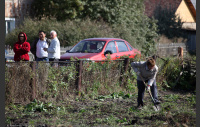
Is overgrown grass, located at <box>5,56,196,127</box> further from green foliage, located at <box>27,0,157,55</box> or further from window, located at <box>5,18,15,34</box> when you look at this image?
window, located at <box>5,18,15,34</box>

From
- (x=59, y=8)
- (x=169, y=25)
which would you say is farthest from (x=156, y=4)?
(x=59, y=8)

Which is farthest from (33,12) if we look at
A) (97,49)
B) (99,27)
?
(97,49)

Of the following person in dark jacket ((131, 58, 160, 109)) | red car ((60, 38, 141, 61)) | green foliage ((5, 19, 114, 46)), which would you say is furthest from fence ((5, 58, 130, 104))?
green foliage ((5, 19, 114, 46))

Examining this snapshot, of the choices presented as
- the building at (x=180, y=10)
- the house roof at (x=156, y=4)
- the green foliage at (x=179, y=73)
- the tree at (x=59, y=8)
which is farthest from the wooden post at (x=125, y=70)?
the house roof at (x=156, y=4)

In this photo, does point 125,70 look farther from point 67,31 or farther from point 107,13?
point 107,13

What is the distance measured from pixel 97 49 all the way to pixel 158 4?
2546 cm

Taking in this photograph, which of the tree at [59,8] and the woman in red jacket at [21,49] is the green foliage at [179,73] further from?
the tree at [59,8]

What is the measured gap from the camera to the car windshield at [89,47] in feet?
39.0

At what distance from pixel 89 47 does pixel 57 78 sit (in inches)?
150

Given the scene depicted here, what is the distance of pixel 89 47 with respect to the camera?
12.1 meters

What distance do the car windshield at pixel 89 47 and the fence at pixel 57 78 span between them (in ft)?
6.63

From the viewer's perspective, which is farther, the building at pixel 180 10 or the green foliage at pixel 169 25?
the building at pixel 180 10

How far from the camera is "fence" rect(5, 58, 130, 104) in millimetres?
7809

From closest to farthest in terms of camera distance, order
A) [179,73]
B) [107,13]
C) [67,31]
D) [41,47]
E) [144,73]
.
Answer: [144,73] < [41,47] < [179,73] < [67,31] < [107,13]
